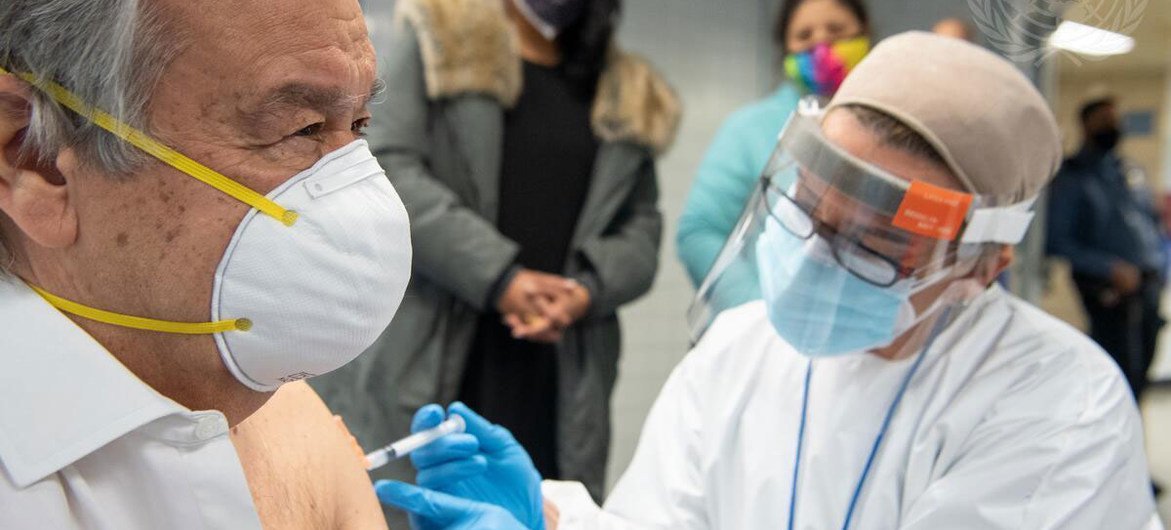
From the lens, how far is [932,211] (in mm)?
1319

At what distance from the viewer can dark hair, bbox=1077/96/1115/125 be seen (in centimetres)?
375

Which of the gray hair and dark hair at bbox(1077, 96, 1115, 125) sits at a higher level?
the gray hair

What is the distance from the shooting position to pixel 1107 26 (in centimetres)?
123

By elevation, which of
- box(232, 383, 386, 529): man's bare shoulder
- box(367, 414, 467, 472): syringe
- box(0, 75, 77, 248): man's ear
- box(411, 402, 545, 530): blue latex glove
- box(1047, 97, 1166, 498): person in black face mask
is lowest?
box(1047, 97, 1166, 498): person in black face mask

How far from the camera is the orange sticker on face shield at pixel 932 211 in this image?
1313 millimetres

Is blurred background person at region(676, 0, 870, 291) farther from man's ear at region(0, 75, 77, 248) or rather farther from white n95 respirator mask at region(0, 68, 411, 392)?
man's ear at region(0, 75, 77, 248)

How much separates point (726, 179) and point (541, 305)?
0.45 meters

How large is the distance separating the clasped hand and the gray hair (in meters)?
1.13

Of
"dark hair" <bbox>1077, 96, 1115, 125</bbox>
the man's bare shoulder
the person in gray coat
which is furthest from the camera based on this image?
"dark hair" <bbox>1077, 96, 1115, 125</bbox>

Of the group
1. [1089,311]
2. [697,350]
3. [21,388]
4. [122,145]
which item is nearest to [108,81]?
[122,145]

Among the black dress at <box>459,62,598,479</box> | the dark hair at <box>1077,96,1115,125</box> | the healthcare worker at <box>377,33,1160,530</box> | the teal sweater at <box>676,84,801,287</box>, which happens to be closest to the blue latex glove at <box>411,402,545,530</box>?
the healthcare worker at <box>377,33,1160,530</box>

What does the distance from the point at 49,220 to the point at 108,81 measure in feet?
0.44

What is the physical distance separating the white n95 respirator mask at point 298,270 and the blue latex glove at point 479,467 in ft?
0.95

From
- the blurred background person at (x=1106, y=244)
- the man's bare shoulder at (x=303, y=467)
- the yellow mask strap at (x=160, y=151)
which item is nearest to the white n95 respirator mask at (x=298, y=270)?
the yellow mask strap at (x=160, y=151)
